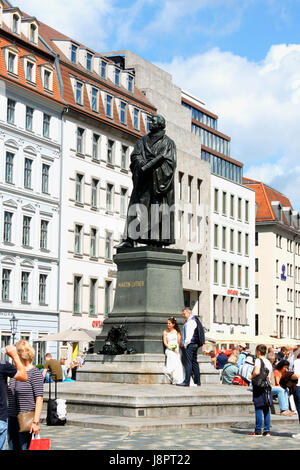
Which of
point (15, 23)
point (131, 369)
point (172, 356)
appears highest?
point (15, 23)

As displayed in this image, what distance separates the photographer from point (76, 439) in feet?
50.2

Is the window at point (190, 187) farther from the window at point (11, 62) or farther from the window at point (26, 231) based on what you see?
the window at point (11, 62)

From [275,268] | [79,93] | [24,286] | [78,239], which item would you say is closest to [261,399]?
[24,286]

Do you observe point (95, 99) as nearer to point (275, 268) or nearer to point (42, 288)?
point (42, 288)

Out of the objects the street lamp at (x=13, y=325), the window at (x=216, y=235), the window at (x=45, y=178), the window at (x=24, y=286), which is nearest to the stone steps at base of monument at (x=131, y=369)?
the street lamp at (x=13, y=325)

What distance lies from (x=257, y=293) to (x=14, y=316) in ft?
163

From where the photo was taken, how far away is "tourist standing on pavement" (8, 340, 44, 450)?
10836 millimetres

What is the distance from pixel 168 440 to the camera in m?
15.2

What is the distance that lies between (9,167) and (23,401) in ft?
139

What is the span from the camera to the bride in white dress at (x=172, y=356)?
20266 mm

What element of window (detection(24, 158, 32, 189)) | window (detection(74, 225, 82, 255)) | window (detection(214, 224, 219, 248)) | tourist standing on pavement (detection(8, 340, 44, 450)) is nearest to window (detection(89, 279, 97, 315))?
window (detection(74, 225, 82, 255))

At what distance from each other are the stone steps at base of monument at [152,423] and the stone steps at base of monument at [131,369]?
189 cm

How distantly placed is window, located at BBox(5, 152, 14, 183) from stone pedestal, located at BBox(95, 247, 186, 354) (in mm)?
30878
